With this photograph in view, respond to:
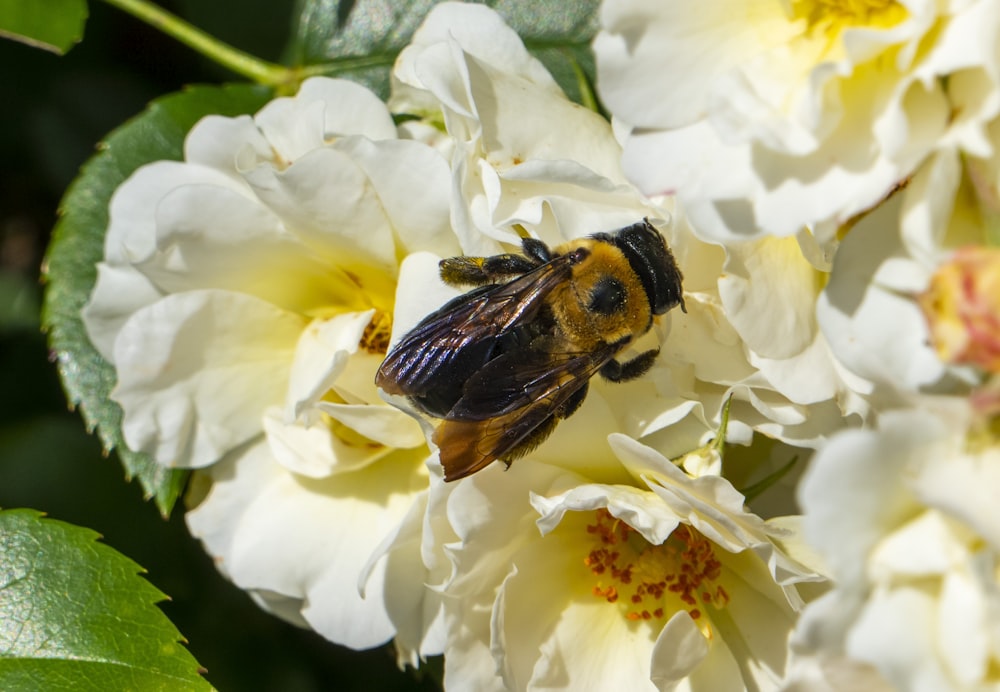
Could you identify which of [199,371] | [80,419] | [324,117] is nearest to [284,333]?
[199,371]

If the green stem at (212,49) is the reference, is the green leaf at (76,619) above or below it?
below

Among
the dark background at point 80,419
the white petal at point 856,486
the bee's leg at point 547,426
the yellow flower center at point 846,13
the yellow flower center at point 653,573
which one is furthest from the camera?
the dark background at point 80,419

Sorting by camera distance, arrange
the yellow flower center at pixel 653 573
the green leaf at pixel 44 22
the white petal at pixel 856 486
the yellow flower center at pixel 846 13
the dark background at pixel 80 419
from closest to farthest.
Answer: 1. the white petal at pixel 856 486
2. the yellow flower center at pixel 846 13
3. the yellow flower center at pixel 653 573
4. the green leaf at pixel 44 22
5. the dark background at pixel 80 419

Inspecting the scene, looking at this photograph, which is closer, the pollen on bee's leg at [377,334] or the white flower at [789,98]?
the white flower at [789,98]

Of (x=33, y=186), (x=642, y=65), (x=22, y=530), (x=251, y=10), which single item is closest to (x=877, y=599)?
(x=642, y=65)

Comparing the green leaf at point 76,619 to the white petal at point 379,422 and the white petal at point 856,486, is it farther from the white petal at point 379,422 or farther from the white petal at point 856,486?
the white petal at point 856,486

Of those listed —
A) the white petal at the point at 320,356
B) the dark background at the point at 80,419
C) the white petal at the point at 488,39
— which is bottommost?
the dark background at the point at 80,419

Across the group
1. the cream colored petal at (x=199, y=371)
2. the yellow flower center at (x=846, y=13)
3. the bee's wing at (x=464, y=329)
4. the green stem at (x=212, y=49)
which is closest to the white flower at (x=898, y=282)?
the yellow flower center at (x=846, y=13)

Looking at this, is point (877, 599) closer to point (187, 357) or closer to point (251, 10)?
point (187, 357)
